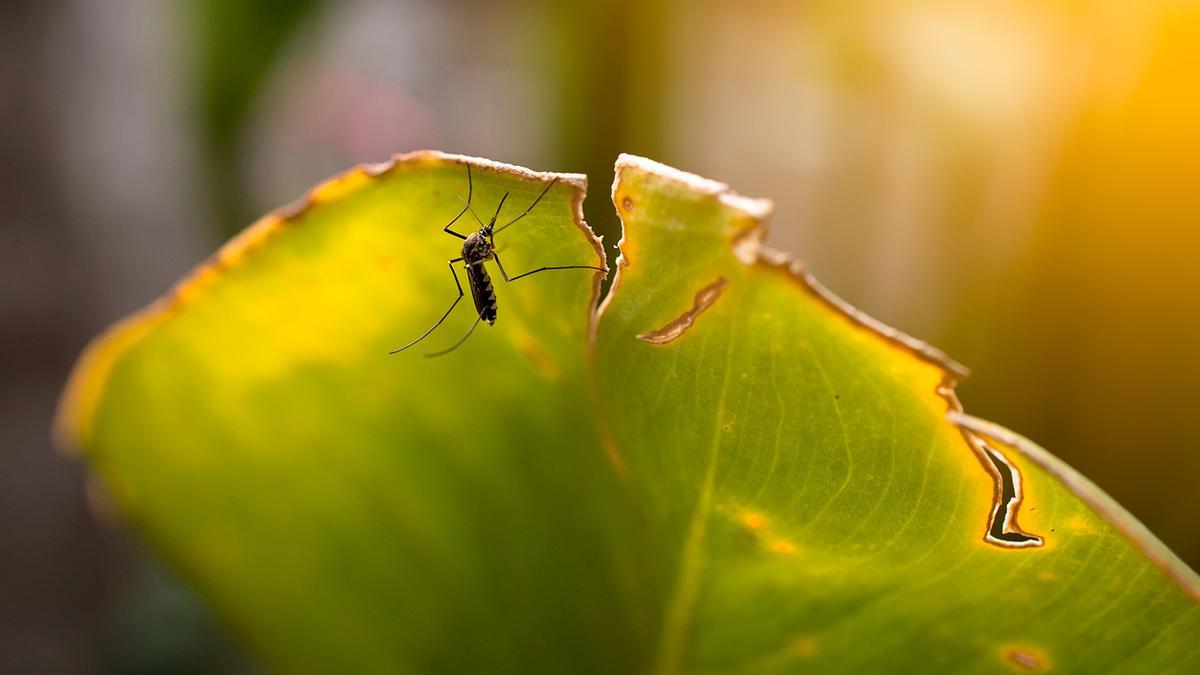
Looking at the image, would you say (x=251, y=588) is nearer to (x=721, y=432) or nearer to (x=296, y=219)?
(x=296, y=219)

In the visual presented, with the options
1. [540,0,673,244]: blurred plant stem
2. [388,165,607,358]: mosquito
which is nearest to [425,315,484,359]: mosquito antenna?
[388,165,607,358]: mosquito

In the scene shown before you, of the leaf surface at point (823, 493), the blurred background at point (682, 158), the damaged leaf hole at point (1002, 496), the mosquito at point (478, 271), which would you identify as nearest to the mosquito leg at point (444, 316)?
the mosquito at point (478, 271)

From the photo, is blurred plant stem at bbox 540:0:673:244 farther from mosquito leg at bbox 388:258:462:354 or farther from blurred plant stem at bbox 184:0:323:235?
mosquito leg at bbox 388:258:462:354

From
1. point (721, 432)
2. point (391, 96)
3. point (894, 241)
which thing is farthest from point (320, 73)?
point (721, 432)

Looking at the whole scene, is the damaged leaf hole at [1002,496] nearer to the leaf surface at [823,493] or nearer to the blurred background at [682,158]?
the leaf surface at [823,493]

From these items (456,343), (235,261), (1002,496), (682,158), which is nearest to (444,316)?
(456,343)

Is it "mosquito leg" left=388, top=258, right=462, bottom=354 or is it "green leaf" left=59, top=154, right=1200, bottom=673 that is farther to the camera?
"mosquito leg" left=388, top=258, right=462, bottom=354

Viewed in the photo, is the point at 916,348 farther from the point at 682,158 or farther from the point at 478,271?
the point at 682,158
